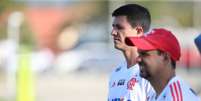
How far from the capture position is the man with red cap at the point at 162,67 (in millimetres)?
4645

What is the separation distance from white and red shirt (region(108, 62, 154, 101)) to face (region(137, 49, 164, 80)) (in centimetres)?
80

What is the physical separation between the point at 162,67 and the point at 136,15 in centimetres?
144

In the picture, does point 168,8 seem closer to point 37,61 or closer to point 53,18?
point 53,18

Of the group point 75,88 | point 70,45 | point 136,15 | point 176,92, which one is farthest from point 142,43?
point 70,45

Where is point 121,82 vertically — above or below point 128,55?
below

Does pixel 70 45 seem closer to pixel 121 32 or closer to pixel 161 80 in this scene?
→ pixel 121 32

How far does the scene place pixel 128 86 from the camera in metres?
5.77

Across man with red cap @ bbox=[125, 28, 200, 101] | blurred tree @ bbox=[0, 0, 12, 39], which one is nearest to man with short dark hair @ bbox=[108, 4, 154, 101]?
man with red cap @ bbox=[125, 28, 200, 101]

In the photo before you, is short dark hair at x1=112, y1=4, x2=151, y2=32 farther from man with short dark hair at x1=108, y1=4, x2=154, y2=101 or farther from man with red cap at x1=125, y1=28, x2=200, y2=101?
man with red cap at x1=125, y1=28, x2=200, y2=101

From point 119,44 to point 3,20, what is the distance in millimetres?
36470

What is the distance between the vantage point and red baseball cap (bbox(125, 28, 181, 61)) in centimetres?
475

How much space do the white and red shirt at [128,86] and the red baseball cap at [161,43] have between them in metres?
0.72

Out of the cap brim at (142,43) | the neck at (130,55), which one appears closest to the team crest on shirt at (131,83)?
the neck at (130,55)

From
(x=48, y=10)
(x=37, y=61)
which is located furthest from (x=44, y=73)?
(x=48, y=10)
